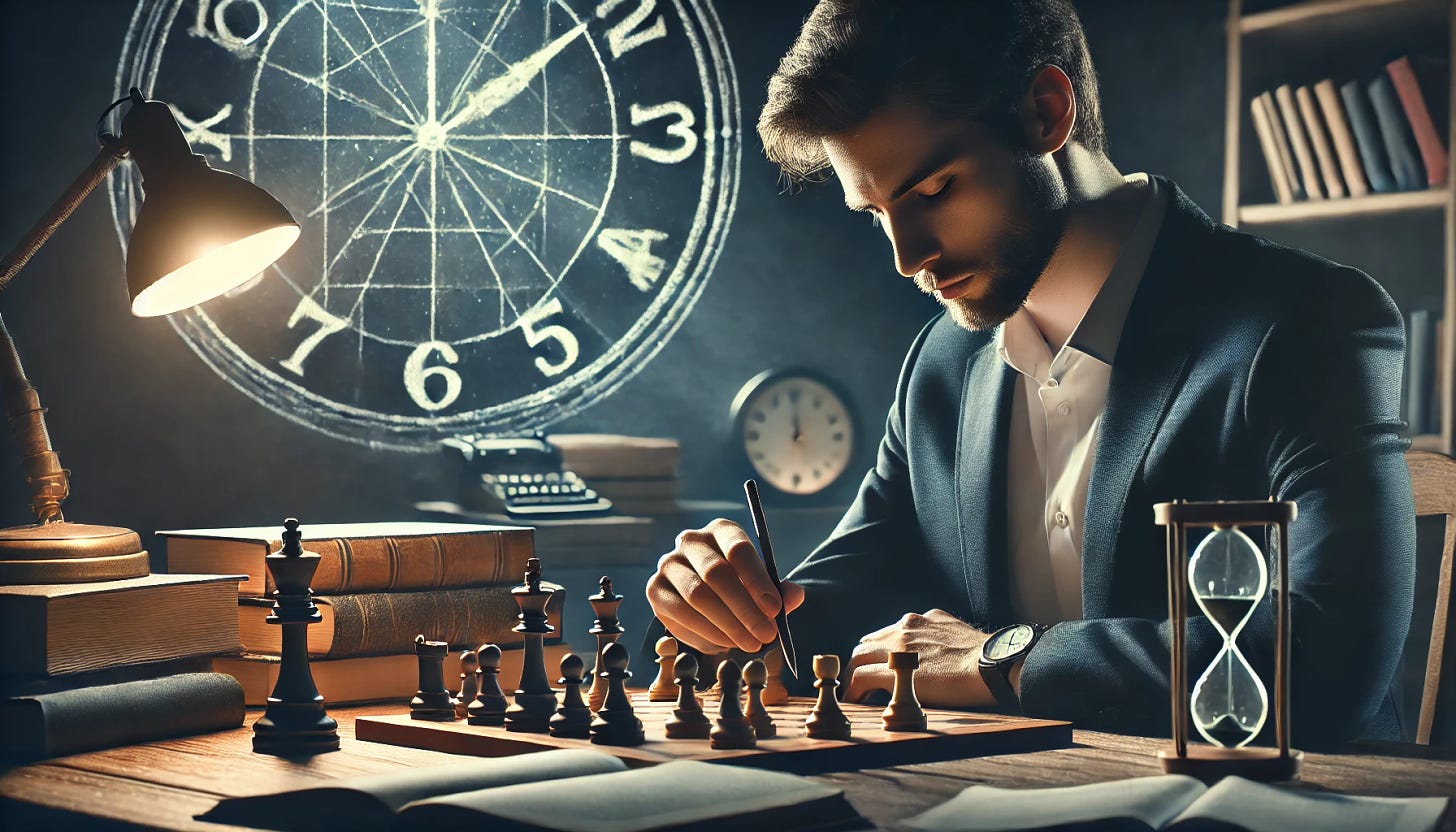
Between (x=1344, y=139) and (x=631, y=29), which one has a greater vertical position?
(x=631, y=29)

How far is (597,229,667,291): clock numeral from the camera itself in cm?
388

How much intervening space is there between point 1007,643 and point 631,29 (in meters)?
2.64

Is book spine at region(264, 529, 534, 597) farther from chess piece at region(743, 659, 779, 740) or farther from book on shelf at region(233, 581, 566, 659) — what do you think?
chess piece at region(743, 659, 779, 740)

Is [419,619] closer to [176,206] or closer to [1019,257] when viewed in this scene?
[176,206]

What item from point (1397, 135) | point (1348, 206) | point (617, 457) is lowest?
point (617, 457)

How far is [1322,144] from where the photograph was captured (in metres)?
3.24

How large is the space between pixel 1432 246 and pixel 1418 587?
0.74m

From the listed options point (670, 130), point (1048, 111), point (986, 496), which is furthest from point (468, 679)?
point (670, 130)

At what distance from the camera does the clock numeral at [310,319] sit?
3.57 meters

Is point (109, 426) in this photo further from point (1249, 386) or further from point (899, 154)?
Result: point (1249, 386)

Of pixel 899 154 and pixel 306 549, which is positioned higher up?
pixel 899 154

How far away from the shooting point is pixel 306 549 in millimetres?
1559

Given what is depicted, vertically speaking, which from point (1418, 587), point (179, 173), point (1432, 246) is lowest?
point (1418, 587)

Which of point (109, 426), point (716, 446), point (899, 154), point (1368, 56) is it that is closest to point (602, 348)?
point (716, 446)
